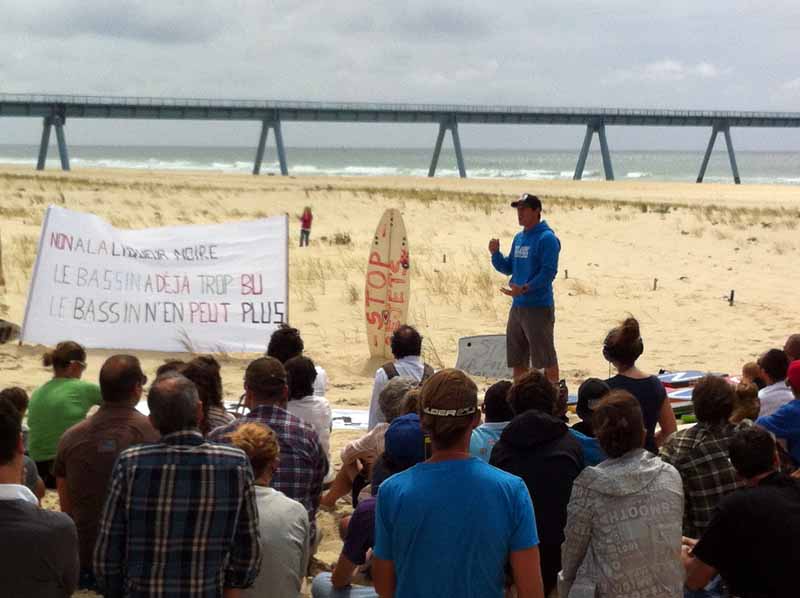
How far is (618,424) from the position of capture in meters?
3.86

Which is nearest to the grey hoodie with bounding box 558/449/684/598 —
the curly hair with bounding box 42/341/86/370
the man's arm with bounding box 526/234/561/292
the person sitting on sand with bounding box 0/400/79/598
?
the person sitting on sand with bounding box 0/400/79/598

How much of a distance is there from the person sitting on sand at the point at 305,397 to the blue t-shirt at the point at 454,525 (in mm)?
2528

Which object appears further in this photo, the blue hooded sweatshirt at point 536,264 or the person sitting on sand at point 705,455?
the blue hooded sweatshirt at point 536,264

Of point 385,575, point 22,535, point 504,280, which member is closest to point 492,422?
point 385,575

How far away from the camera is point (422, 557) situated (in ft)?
11.1

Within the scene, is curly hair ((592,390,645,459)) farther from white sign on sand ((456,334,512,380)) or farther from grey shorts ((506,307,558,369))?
white sign on sand ((456,334,512,380))

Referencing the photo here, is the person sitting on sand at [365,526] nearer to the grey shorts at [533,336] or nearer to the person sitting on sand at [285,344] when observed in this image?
the person sitting on sand at [285,344]

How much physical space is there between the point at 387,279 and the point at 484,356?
1.41 meters

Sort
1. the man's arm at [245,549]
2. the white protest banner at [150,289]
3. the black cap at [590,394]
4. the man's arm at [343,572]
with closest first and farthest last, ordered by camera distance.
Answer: the man's arm at [245,549] → the man's arm at [343,572] → the black cap at [590,394] → the white protest banner at [150,289]

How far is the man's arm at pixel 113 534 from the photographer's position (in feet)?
11.4

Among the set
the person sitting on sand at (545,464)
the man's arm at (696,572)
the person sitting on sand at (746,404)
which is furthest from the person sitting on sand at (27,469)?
the person sitting on sand at (746,404)

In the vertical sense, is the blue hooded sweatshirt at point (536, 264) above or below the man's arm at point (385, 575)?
above

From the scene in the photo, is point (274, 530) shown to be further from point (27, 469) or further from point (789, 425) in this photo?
point (789, 425)

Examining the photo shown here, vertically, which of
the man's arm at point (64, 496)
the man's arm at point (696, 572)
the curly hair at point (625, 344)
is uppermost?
the curly hair at point (625, 344)
